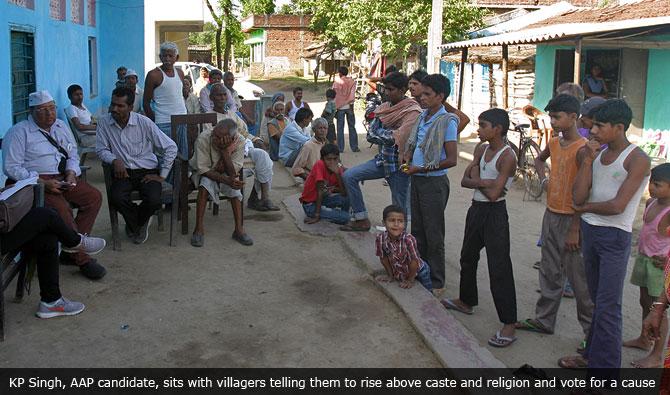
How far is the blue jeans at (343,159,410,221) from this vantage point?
19.5ft

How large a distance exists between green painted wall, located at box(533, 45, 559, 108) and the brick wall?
93.8ft

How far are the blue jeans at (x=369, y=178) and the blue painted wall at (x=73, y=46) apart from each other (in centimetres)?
342

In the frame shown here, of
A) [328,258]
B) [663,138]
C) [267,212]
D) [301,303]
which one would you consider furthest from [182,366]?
[663,138]

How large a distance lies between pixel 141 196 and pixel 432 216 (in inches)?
101

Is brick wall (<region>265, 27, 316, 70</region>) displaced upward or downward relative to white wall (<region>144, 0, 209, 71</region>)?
upward

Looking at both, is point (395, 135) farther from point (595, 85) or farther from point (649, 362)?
point (595, 85)

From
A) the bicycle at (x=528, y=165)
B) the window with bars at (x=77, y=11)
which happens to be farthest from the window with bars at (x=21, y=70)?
the bicycle at (x=528, y=165)

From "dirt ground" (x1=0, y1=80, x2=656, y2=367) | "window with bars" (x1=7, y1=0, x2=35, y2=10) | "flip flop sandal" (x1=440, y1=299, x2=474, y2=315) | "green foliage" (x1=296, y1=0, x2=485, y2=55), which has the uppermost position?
"green foliage" (x1=296, y1=0, x2=485, y2=55)

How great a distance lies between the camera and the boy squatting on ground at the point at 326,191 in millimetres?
6703

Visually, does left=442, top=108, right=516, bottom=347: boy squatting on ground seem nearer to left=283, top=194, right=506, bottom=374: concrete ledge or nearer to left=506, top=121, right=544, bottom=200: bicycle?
left=283, top=194, right=506, bottom=374: concrete ledge

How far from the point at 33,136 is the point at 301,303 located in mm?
2450

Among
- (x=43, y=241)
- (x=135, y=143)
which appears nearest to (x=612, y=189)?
(x=43, y=241)

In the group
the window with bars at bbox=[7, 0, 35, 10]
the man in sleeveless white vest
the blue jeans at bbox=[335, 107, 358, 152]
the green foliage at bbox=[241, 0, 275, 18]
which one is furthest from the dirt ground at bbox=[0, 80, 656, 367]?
the green foliage at bbox=[241, 0, 275, 18]

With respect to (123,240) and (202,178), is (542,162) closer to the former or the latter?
(202,178)
